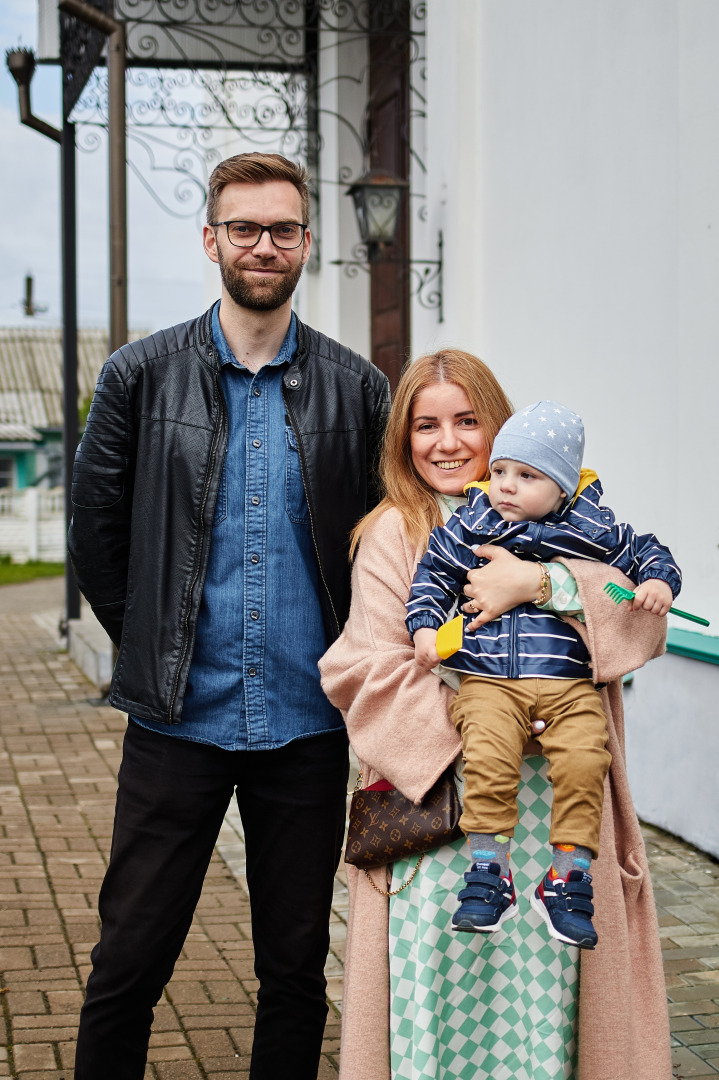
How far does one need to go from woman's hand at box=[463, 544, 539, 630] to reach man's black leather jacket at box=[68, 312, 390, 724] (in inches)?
18.5

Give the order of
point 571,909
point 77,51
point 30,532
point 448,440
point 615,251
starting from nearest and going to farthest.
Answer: point 571,909 < point 448,440 < point 615,251 < point 77,51 < point 30,532

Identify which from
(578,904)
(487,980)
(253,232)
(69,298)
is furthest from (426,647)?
(69,298)

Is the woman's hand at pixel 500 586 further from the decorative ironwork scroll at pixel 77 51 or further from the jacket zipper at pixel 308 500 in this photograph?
the decorative ironwork scroll at pixel 77 51

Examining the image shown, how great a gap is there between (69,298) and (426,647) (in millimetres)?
8870

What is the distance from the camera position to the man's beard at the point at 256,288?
98.8 inches

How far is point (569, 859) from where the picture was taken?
215 cm

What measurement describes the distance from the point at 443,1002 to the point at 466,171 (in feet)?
16.6

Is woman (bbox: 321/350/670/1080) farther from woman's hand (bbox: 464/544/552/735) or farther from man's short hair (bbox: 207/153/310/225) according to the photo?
man's short hair (bbox: 207/153/310/225)

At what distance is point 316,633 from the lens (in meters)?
2.61

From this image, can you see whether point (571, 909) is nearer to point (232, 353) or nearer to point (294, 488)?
point (294, 488)

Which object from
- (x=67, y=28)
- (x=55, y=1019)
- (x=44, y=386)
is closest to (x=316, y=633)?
(x=55, y=1019)

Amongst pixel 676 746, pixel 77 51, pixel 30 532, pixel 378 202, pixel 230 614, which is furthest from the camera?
pixel 30 532

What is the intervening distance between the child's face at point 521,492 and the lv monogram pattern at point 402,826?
53cm

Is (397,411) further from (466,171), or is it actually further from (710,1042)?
(466,171)
